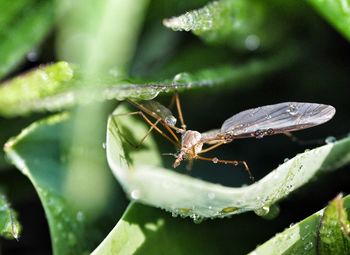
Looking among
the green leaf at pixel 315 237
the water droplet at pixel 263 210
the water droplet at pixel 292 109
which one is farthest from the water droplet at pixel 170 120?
the green leaf at pixel 315 237

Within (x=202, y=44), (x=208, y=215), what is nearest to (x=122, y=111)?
(x=208, y=215)

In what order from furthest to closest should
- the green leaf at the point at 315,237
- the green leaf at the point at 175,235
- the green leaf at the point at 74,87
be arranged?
the green leaf at the point at 74,87 → the green leaf at the point at 175,235 → the green leaf at the point at 315,237

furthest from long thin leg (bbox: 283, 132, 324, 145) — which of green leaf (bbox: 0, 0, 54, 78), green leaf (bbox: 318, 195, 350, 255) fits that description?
green leaf (bbox: 0, 0, 54, 78)

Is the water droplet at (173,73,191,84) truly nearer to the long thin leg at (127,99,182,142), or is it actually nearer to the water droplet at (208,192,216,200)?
the long thin leg at (127,99,182,142)

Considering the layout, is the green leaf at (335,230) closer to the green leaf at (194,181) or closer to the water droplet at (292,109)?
the green leaf at (194,181)

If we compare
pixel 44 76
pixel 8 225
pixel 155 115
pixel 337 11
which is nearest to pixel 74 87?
pixel 44 76

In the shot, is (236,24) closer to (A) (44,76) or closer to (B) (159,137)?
(B) (159,137)
